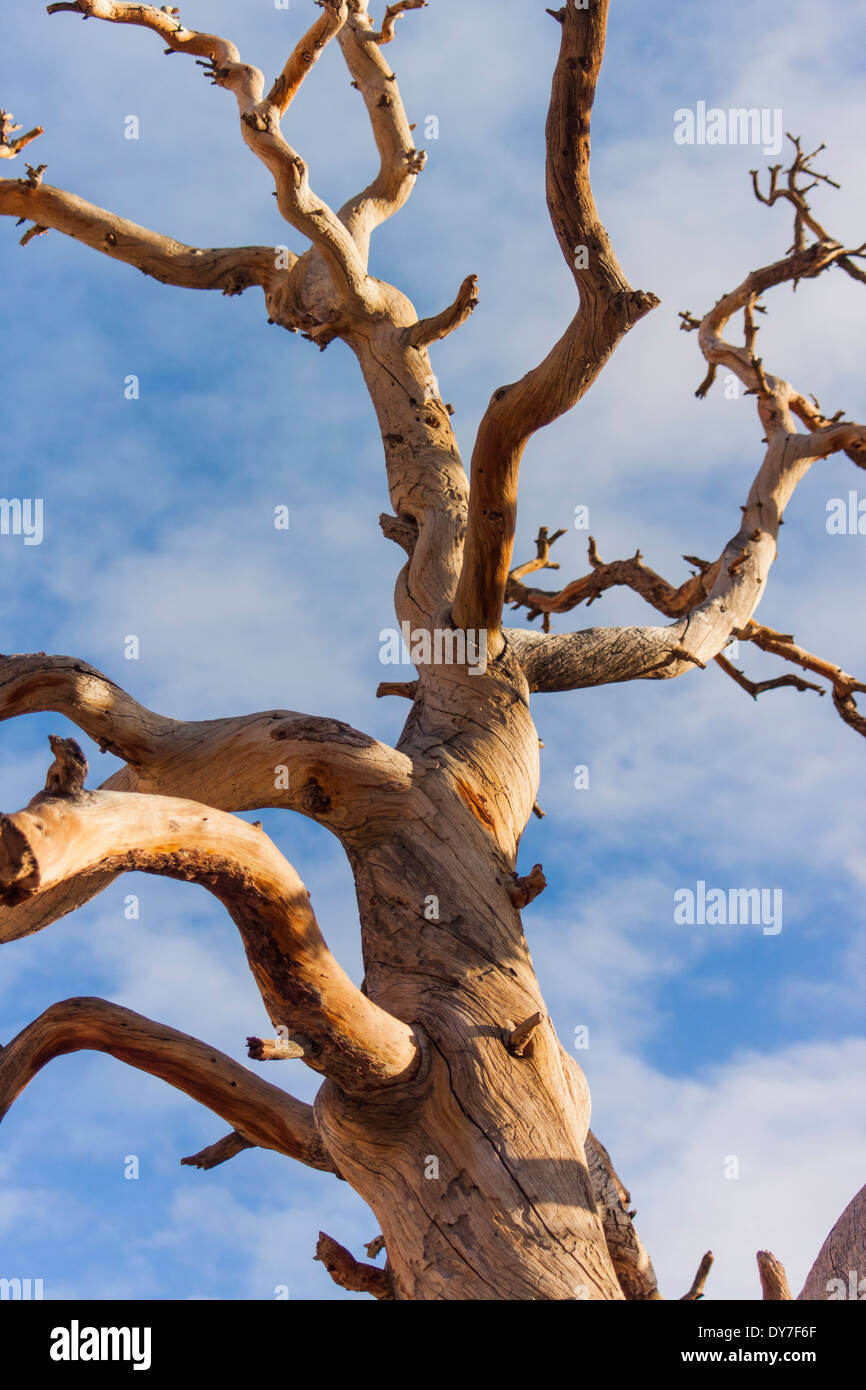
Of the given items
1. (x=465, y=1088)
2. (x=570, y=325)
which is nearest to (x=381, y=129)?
(x=570, y=325)

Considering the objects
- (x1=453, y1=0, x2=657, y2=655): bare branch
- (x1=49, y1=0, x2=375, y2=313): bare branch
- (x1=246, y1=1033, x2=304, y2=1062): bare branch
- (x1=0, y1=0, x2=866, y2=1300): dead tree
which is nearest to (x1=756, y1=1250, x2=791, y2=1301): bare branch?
(x1=0, y1=0, x2=866, y2=1300): dead tree

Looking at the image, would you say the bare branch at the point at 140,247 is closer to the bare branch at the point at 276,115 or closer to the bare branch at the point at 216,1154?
the bare branch at the point at 276,115

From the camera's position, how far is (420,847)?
378 cm

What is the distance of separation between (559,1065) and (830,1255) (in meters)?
1.11

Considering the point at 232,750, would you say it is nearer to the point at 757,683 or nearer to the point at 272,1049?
the point at 272,1049

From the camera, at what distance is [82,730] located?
12.6 ft

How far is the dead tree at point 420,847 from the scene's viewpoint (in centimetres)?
292

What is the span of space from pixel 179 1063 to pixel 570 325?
2.91 meters

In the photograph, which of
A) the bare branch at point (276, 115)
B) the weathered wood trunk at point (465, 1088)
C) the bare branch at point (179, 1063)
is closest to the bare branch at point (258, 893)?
the weathered wood trunk at point (465, 1088)

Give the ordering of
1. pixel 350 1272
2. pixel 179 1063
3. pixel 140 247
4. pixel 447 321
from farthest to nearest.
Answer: pixel 140 247, pixel 447 321, pixel 179 1063, pixel 350 1272

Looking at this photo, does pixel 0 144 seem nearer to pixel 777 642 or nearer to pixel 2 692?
pixel 2 692

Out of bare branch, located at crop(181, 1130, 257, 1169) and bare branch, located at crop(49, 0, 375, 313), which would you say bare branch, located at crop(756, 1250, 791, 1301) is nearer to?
bare branch, located at crop(181, 1130, 257, 1169)
